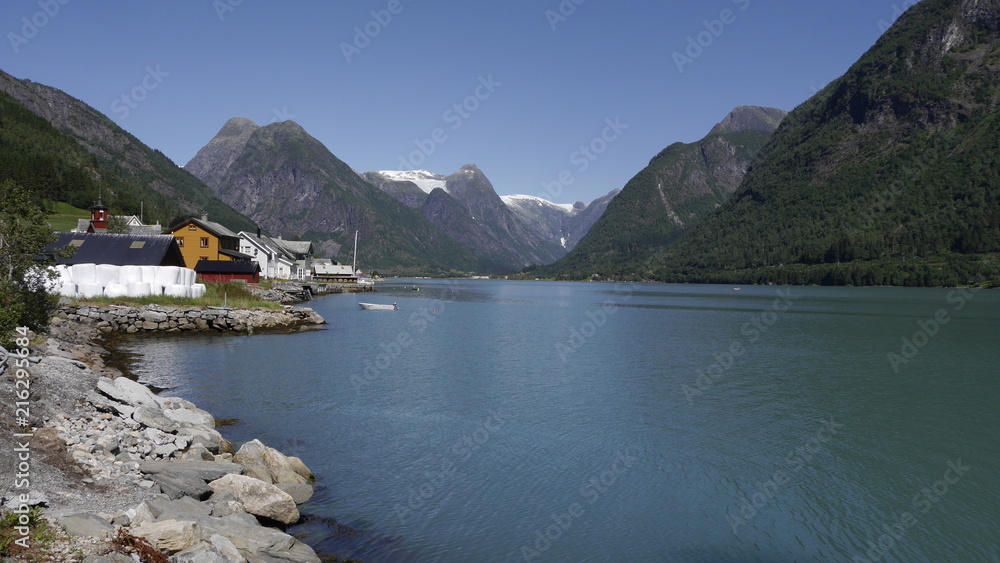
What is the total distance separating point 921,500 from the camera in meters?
16.7

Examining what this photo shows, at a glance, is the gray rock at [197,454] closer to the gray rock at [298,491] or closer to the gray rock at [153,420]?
the gray rock at [153,420]

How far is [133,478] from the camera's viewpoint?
12703mm

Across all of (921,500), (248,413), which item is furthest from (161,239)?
(921,500)

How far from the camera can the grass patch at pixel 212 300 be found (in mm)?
47881

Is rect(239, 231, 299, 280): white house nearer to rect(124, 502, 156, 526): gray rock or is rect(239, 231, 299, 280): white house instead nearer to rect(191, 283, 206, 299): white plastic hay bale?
rect(191, 283, 206, 299): white plastic hay bale

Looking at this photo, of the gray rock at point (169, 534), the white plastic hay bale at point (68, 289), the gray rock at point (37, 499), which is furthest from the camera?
the white plastic hay bale at point (68, 289)

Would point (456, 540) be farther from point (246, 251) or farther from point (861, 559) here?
point (246, 251)

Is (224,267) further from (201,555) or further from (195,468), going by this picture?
(201,555)

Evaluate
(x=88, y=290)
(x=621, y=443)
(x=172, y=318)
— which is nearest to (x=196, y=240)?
(x=88, y=290)

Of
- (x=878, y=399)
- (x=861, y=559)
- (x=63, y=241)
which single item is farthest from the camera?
(x=63, y=241)

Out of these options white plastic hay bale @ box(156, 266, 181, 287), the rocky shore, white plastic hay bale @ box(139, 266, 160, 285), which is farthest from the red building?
the rocky shore

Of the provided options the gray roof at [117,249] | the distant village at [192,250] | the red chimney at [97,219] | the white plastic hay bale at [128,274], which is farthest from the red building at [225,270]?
the white plastic hay bale at [128,274]

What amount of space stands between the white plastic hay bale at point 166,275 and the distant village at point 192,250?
1179mm

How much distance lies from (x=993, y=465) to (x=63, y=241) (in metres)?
66.6
